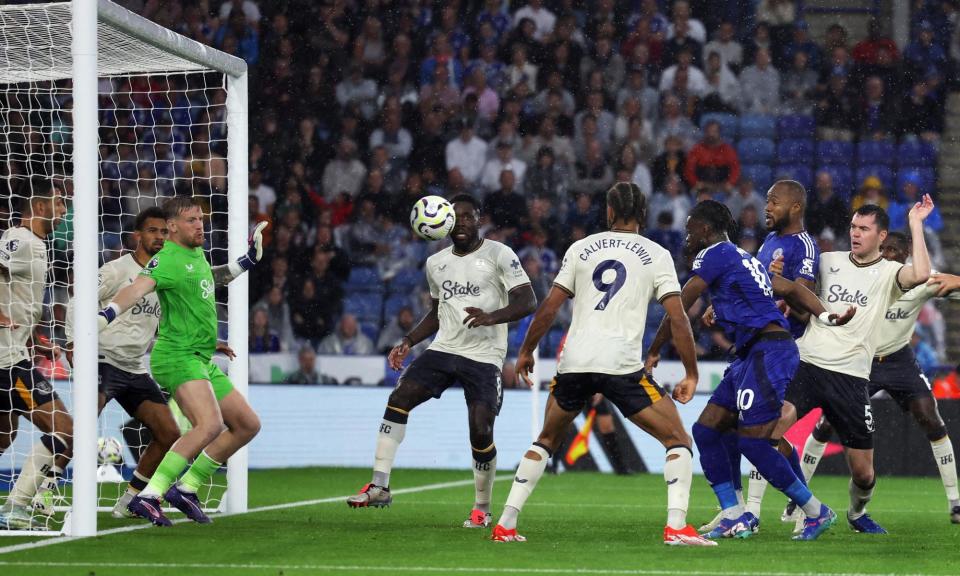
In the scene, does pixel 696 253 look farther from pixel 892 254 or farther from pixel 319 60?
pixel 319 60

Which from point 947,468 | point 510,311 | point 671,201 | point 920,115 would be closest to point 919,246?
point 947,468

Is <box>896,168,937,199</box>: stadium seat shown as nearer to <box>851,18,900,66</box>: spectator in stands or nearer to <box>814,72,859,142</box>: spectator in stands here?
<box>814,72,859,142</box>: spectator in stands

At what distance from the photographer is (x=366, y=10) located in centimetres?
2136

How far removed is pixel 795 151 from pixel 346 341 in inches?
269

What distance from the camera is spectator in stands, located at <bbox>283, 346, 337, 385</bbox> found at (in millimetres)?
17117

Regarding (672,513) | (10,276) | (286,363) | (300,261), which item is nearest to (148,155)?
(300,261)

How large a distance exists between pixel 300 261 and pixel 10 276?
9.52 m

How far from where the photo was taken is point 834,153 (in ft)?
64.3

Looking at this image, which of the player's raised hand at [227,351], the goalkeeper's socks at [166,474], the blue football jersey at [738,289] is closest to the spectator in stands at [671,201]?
the player's raised hand at [227,351]

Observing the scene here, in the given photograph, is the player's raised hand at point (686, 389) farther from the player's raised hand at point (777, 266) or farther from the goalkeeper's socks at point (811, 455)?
the goalkeeper's socks at point (811, 455)

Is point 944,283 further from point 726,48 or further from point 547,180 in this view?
point 726,48

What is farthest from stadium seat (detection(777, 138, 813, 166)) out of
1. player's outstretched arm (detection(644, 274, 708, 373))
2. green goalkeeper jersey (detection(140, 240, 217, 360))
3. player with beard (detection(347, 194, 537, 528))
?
green goalkeeper jersey (detection(140, 240, 217, 360))

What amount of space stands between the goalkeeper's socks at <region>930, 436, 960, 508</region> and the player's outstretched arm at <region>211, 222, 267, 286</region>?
16.8 ft

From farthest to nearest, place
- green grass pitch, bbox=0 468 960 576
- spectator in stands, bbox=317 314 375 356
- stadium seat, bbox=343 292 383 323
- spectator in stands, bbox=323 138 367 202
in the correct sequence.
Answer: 1. spectator in stands, bbox=323 138 367 202
2. stadium seat, bbox=343 292 383 323
3. spectator in stands, bbox=317 314 375 356
4. green grass pitch, bbox=0 468 960 576
